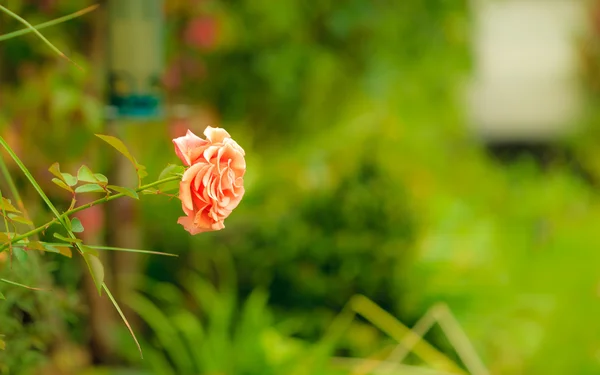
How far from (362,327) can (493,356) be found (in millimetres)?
322

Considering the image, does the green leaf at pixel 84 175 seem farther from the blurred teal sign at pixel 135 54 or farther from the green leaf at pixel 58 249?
the blurred teal sign at pixel 135 54

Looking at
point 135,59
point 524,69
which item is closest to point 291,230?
point 135,59

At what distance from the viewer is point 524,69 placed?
21.1 feet

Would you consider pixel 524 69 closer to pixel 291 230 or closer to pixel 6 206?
pixel 291 230

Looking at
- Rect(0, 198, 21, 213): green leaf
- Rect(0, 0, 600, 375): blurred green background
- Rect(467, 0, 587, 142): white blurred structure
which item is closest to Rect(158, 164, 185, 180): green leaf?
Rect(0, 198, 21, 213): green leaf

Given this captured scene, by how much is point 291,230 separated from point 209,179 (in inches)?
57.6

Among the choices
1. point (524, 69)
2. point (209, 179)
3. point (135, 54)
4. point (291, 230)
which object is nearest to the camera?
point (209, 179)

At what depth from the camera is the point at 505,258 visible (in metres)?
2.60

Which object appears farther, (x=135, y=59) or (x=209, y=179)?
(x=135, y=59)

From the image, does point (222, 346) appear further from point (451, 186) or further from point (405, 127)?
point (451, 186)

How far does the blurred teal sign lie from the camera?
175 centimetres

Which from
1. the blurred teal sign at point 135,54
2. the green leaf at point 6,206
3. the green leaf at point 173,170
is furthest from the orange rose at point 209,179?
the blurred teal sign at point 135,54

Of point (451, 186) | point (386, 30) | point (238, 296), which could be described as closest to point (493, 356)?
point (238, 296)

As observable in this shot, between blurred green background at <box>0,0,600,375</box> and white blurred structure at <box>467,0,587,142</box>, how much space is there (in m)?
3.01
